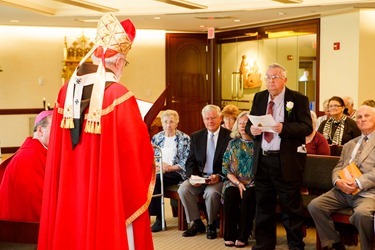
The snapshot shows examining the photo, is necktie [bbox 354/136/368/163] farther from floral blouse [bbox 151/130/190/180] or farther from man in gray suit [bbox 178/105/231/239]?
floral blouse [bbox 151/130/190/180]

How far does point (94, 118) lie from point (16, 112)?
29.6 feet

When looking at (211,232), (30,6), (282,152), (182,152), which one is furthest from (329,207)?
(30,6)

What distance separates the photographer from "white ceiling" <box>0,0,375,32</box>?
8.80 meters

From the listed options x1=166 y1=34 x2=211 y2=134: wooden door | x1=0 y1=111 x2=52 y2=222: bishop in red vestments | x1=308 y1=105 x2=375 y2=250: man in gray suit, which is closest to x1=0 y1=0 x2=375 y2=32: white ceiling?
x1=166 y1=34 x2=211 y2=134: wooden door

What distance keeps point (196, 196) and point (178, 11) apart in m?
4.91

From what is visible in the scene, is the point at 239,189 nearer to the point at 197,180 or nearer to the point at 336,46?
the point at 197,180

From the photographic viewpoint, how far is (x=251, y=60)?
1179 centimetres

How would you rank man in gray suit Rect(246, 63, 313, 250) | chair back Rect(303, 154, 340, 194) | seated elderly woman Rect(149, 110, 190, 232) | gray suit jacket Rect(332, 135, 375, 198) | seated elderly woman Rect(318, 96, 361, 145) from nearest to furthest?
1. gray suit jacket Rect(332, 135, 375, 198)
2. man in gray suit Rect(246, 63, 313, 250)
3. chair back Rect(303, 154, 340, 194)
4. seated elderly woman Rect(149, 110, 190, 232)
5. seated elderly woman Rect(318, 96, 361, 145)

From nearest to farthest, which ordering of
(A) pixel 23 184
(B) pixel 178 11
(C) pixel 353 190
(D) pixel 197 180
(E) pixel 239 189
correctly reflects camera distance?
(A) pixel 23 184
(C) pixel 353 190
(E) pixel 239 189
(D) pixel 197 180
(B) pixel 178 11

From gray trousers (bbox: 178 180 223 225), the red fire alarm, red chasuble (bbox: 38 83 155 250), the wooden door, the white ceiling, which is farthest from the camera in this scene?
the wooden door

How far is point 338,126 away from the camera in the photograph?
21.6ft

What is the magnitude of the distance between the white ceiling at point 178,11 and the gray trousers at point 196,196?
4.30m

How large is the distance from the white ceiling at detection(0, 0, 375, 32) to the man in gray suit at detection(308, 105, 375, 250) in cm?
421

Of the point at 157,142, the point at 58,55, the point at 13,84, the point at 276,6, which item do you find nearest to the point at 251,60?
the point at 276,6
